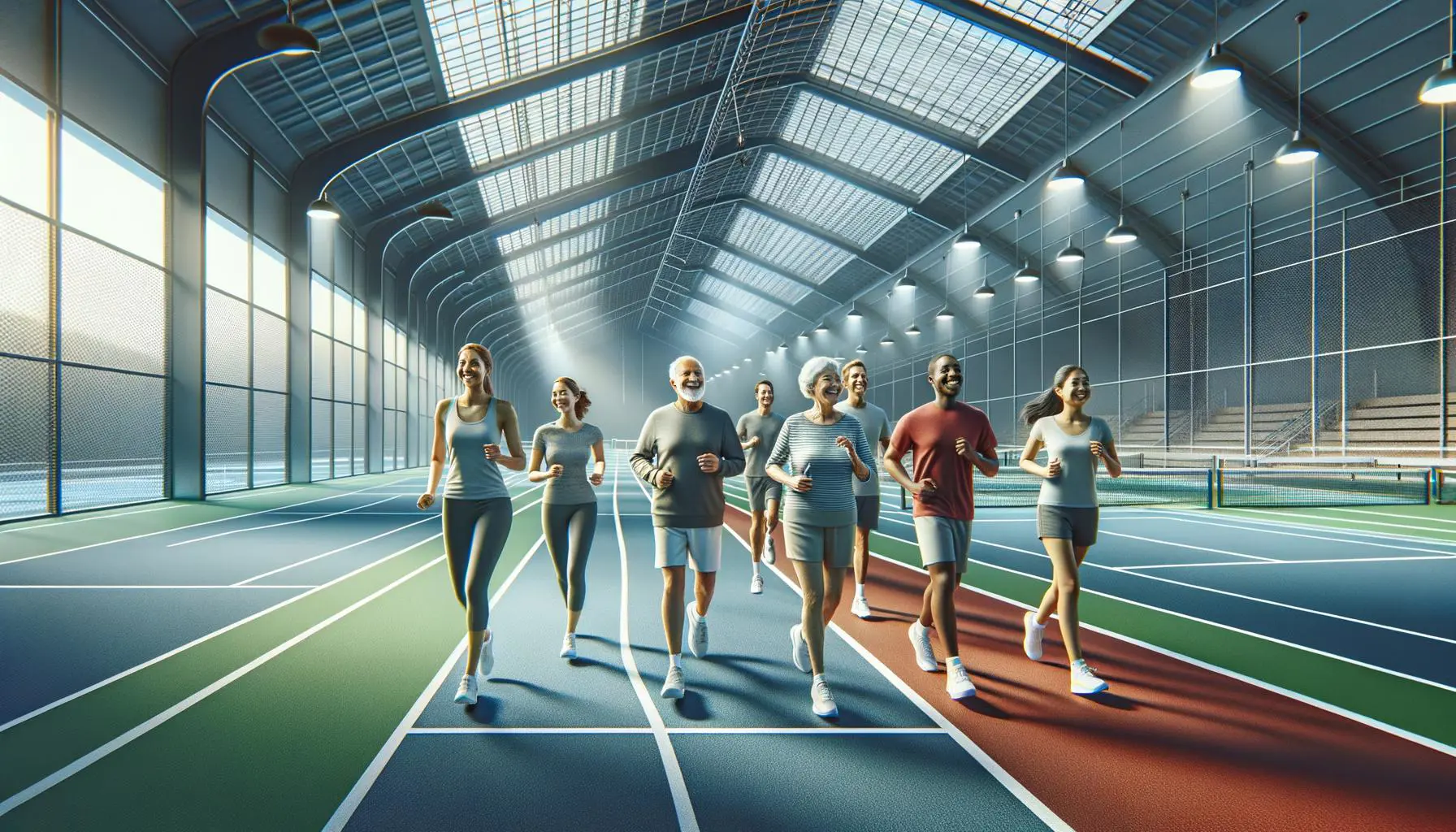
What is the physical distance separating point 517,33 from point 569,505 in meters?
15.6

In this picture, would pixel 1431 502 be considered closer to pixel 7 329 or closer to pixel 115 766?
pixel 115 766

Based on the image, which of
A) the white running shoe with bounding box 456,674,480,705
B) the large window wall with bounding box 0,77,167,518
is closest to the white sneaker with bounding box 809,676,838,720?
the white running shoe with bounding box 456,674,480,705

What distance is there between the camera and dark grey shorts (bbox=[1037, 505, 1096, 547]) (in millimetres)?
4691

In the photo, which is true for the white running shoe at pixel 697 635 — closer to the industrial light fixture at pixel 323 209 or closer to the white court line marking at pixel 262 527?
the white court line marking at pixel 262 527

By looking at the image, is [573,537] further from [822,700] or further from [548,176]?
[548,176]

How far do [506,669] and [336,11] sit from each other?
45.9 feet

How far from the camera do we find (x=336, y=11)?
14312 mm

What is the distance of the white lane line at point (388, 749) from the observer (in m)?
3.16

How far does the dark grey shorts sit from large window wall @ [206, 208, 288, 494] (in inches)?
583

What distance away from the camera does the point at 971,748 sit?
12.7ft

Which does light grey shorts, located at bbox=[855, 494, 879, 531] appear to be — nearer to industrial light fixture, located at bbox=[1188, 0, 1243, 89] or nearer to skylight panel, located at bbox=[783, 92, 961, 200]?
industrial light fixture, located at bbox=[1188, 0, 1243, 89]

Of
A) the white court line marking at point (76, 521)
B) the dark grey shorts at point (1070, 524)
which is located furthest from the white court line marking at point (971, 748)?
the white court line marking at point (76, 521)

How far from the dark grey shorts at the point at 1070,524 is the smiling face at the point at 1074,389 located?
2.09 feet

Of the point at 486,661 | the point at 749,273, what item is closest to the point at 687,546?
the point at 486,661
